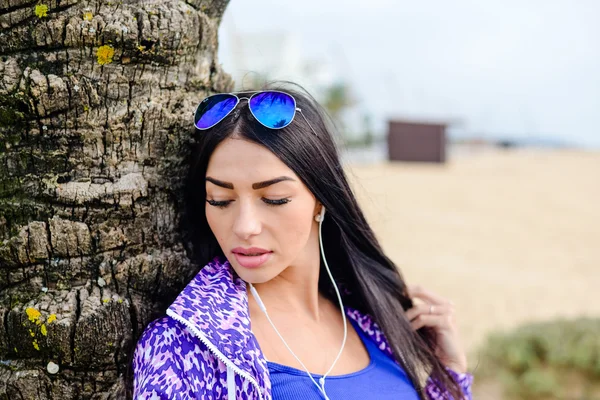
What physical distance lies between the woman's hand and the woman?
8cm

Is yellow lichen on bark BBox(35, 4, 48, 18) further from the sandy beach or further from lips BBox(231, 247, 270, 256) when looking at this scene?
the sandy beach

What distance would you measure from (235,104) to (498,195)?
1742 centimetres

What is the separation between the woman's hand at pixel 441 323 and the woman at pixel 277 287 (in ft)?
0.28

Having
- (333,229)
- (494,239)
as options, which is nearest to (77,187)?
(333,229)

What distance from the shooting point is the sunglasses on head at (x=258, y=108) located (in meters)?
→ 1.76

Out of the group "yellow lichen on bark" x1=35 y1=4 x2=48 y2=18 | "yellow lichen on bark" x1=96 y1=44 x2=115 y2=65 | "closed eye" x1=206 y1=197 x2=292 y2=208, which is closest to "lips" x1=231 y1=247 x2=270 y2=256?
"closed eye" x1=206 y1=197 x2=292 y2=208

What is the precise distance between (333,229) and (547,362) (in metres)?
3.90

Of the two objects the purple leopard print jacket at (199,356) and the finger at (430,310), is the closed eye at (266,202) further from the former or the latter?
the finger at (430,310)

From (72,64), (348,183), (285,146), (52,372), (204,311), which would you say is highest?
(72,64)

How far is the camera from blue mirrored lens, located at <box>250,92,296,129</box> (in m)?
1.76

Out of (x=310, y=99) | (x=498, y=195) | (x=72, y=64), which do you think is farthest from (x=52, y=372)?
(x=498, y=195)

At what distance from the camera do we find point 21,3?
5.33 ft

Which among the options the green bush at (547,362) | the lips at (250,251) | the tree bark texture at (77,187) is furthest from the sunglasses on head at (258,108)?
the green bush at (547,362)

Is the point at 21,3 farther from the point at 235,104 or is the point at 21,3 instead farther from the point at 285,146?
the point at 285,146
